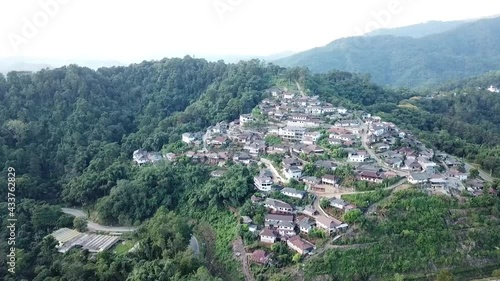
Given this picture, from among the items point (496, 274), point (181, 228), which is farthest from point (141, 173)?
point (496, 274)

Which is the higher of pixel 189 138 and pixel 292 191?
pixel 189 138

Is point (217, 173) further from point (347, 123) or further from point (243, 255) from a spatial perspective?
point (347, 123)

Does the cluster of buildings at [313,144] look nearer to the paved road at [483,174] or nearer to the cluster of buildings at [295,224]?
the paved road at [483,174]

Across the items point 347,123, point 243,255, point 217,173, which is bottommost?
point 243,255

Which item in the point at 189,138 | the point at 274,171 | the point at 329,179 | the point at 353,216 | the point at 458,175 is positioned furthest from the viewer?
the point at 189,138

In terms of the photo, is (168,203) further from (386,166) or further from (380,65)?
(380,65)

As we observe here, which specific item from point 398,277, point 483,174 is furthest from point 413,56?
point 398,277

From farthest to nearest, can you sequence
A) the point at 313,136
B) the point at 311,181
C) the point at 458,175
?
the point at 313,136, the point at 458,175, the point at 311,181

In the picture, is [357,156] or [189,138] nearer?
[357,156]
